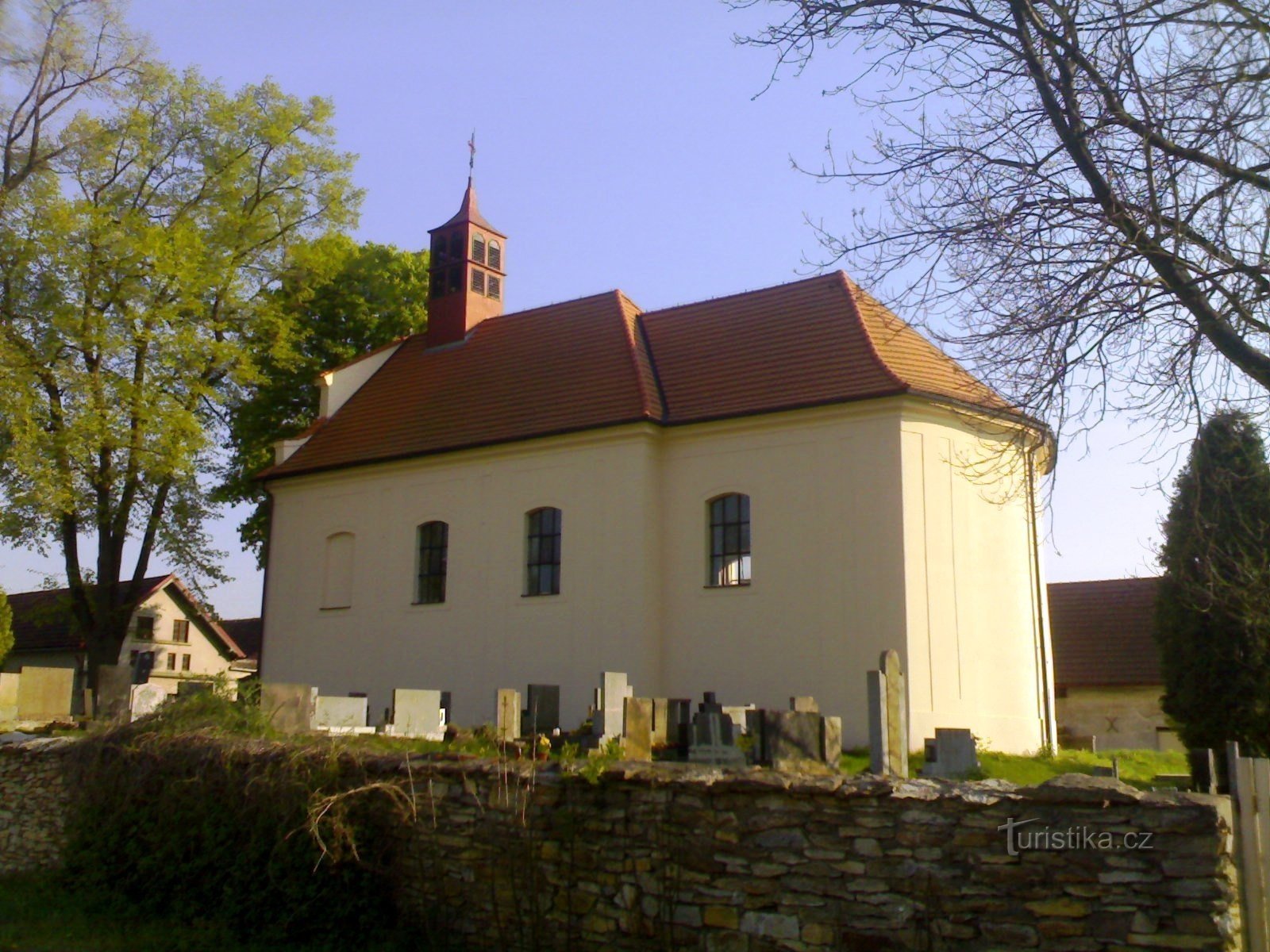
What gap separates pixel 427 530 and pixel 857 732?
9855 millimetres

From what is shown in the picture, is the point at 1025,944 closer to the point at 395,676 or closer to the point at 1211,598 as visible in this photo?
A: the point at 1211,598

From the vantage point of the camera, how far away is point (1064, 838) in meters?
6.46

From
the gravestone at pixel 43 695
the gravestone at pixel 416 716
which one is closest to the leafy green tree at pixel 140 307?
the gravestone at pixel 43 695

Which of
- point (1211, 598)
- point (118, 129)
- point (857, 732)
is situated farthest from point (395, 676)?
point (1211, 598)

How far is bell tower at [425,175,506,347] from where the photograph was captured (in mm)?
26875

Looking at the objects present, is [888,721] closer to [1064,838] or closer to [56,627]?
[1064,838]

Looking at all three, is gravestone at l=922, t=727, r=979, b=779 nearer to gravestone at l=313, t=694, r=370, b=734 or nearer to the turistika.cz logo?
the turistika.cz logo

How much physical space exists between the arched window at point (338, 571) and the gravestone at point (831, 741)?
15870mm

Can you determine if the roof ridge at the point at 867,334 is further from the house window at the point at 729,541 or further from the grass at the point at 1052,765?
the grass at the point at 1052,765

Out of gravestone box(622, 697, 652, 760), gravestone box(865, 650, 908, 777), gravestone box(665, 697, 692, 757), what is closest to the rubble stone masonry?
gravestone box(622, 697, 652, 760)

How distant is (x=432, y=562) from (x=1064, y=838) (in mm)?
17947

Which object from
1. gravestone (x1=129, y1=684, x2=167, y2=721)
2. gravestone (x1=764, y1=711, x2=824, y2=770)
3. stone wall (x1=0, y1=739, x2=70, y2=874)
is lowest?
stone wall (x1=0, y1=739, x2=70, y2=874)

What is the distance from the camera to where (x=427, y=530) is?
2341 centimetres

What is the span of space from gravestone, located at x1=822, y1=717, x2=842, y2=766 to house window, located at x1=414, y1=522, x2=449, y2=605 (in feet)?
45.0
